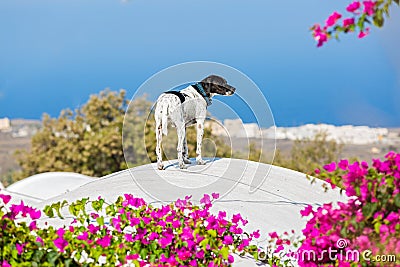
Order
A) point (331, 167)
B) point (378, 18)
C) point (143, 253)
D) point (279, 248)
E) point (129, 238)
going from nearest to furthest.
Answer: point (378, 18) → point (331, 167) → point (143, 253) → point (129, 238) → point (279, 248)

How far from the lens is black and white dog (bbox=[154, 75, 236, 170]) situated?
4.35m

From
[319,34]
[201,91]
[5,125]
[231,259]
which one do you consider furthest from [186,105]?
[5,125]

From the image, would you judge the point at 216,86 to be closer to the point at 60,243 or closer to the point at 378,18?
the point at 60,243

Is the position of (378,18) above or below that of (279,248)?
above

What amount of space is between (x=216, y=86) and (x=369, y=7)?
224cm

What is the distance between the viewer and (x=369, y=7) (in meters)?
2.20

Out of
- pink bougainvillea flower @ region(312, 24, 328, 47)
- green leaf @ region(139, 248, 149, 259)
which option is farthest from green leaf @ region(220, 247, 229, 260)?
pink bougainvillea flower @ region(312, 24, 328, 47)

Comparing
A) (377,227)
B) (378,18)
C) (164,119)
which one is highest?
(378,18)

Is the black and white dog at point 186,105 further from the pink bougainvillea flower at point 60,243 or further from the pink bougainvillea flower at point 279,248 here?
the pink bougainvillea flower at point 60,243

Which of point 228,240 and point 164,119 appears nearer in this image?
point 228,240

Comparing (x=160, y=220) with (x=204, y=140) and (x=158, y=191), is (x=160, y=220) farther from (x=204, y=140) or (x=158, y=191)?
(x=204, y=140)

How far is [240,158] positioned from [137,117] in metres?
1.04

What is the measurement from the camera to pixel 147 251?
287 cm

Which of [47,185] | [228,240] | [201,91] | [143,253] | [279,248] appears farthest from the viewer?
[47,185]
